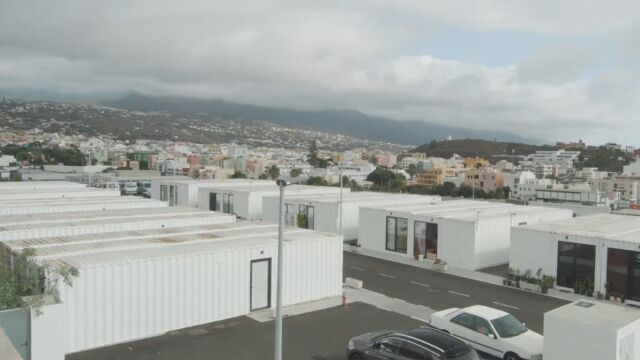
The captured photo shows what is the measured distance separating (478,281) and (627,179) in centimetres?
12010

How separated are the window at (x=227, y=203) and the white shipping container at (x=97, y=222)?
14.8 metres

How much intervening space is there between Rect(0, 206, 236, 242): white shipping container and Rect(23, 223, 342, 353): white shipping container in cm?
346

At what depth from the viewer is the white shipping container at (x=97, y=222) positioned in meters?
21.4

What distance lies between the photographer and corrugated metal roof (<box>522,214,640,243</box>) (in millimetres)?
22484

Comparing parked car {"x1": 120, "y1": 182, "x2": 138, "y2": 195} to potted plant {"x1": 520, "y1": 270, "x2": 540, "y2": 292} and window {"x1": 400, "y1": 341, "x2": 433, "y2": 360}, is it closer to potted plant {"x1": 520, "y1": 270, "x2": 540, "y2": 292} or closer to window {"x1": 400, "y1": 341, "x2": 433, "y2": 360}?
potted plant {"x1": 520, "y1": 270, "x2": 540, "y2": 292}

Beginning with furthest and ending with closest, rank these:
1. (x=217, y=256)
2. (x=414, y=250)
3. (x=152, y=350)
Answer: (x=414, y=250), (x=217, y=256), (x=152, y=350)

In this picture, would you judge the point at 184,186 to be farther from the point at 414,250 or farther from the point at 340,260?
the point at 340,260

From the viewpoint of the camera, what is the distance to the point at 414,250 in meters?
29.2

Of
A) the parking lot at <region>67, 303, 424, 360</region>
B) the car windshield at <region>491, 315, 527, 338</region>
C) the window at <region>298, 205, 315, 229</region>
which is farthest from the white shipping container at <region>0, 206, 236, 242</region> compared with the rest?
the car windshield at <region>491, 315, 527, 338</region>

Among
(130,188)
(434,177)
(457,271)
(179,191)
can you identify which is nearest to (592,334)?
(457,271)

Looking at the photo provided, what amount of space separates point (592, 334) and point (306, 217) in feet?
86.2

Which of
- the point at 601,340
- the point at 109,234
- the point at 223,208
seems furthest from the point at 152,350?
the point at 223,208

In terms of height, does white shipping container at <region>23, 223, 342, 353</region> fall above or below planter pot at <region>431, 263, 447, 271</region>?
above

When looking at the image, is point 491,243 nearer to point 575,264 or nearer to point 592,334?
point 575,264
